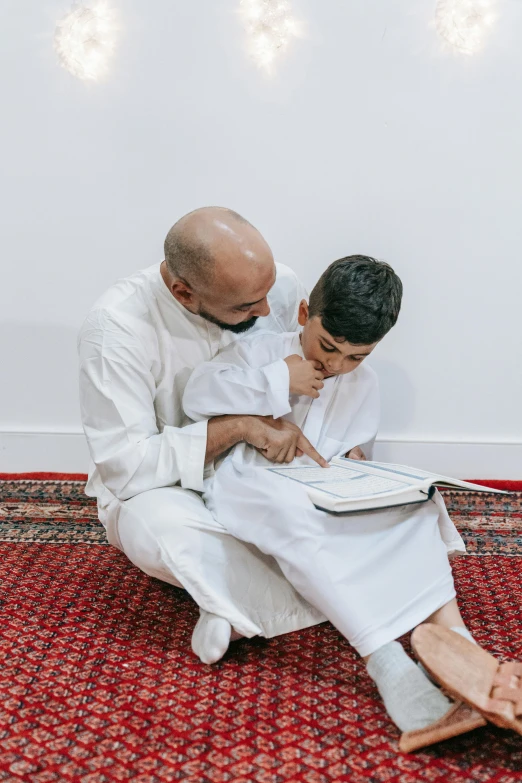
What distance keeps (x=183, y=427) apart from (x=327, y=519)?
1.65 feet

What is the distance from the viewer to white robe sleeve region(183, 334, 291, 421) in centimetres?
175

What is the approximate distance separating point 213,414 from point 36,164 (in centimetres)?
150

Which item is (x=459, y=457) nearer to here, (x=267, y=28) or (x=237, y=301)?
(x=237, y=301)

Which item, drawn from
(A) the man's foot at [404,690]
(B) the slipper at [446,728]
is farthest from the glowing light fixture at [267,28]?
(B) the slipper at [446,728]

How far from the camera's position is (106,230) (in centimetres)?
273

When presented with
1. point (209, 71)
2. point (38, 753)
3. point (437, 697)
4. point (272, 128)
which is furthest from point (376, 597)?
point (209, 71)

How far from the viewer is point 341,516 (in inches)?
59.1

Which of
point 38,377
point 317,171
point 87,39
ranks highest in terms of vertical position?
point 87,39

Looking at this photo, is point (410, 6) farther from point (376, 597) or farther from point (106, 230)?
point (376, 597)

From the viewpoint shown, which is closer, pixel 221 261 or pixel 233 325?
pixel 221 261

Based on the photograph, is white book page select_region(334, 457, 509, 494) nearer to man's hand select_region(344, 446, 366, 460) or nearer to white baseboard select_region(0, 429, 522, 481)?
man's hand select_region(344, 446, 366, 460)

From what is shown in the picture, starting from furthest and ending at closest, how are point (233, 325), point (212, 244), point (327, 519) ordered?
1. point (233, 325)
2. point (212, 244)
3. point (327, 519)

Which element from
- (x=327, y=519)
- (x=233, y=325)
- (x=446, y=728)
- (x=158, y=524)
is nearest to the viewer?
(x=446, y=728)

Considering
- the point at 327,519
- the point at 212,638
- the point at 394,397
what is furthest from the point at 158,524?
the point at 394,397
